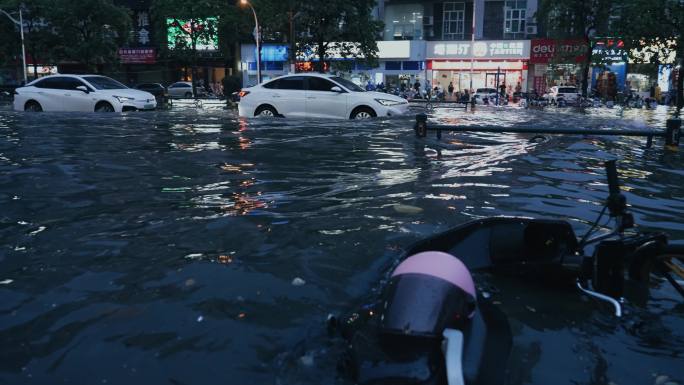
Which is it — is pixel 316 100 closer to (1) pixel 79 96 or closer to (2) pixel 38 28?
(1) pixel 79 96

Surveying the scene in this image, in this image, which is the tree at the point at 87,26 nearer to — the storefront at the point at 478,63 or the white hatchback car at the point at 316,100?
the storefront at the point at 478,63

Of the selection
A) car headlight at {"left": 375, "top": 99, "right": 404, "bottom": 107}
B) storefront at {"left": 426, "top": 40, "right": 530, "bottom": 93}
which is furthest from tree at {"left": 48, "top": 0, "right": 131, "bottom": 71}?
car headlight at {"left": 375, "top": 99, "right": 404, "bottom": 107}

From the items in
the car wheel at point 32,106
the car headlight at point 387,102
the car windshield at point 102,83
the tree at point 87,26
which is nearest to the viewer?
the car headlight at point 387,102

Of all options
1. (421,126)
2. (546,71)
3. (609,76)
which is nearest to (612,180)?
(421,126)

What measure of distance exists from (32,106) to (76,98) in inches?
82.6

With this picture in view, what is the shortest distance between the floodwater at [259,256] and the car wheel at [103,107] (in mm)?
9264

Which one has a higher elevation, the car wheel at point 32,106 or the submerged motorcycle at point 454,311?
the car wheel at point 32,106

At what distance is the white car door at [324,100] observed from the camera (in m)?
15.1

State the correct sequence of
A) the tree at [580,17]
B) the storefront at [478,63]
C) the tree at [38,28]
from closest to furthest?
the tree at [580,17] < the tree at [38,28] < the storefront at [478,63]

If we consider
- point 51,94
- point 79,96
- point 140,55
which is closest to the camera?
point 79,96

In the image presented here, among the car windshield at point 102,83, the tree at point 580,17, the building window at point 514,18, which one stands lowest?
the car windshield at point 102,83

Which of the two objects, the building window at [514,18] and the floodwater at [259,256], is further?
the building window at [514,18]

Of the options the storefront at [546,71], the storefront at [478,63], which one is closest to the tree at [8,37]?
the storefront at [478,63]

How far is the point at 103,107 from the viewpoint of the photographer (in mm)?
18266
